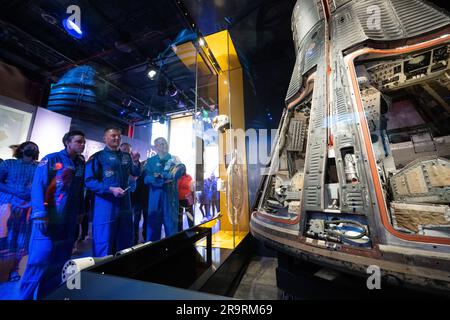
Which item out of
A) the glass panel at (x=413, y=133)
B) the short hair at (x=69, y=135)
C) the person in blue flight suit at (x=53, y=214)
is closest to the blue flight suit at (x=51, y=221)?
the person in blue flight suit at (x=53, y=214)

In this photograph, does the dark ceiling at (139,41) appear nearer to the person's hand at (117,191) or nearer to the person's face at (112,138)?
the person's face at (112,138)

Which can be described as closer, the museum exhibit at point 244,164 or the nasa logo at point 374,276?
the nasa logo at point 374,276

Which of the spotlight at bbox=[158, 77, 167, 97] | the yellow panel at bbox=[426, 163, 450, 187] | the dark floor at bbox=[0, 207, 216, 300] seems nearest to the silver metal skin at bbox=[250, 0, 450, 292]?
the yellow panel at bbox=[426, 163, 450, 187]

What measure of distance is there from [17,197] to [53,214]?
1.71 ft

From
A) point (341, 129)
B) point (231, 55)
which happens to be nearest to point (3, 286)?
point (341, 129)

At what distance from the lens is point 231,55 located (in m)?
4.04

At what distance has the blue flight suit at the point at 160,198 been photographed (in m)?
2.91

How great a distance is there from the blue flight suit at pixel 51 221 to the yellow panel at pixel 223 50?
149 inches

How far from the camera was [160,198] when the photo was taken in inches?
116

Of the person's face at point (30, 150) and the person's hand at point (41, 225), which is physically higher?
the person's face at point (30, 150)

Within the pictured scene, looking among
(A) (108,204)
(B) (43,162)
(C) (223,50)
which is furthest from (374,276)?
(C) (223,50)

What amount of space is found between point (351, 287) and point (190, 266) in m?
1.47

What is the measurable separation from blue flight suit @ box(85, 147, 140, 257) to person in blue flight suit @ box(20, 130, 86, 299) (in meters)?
0.16

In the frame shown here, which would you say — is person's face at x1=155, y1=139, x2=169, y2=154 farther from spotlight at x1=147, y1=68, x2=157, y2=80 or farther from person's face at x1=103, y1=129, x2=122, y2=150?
spotlight at x1=147, y1=68, x2=157, y2=80
